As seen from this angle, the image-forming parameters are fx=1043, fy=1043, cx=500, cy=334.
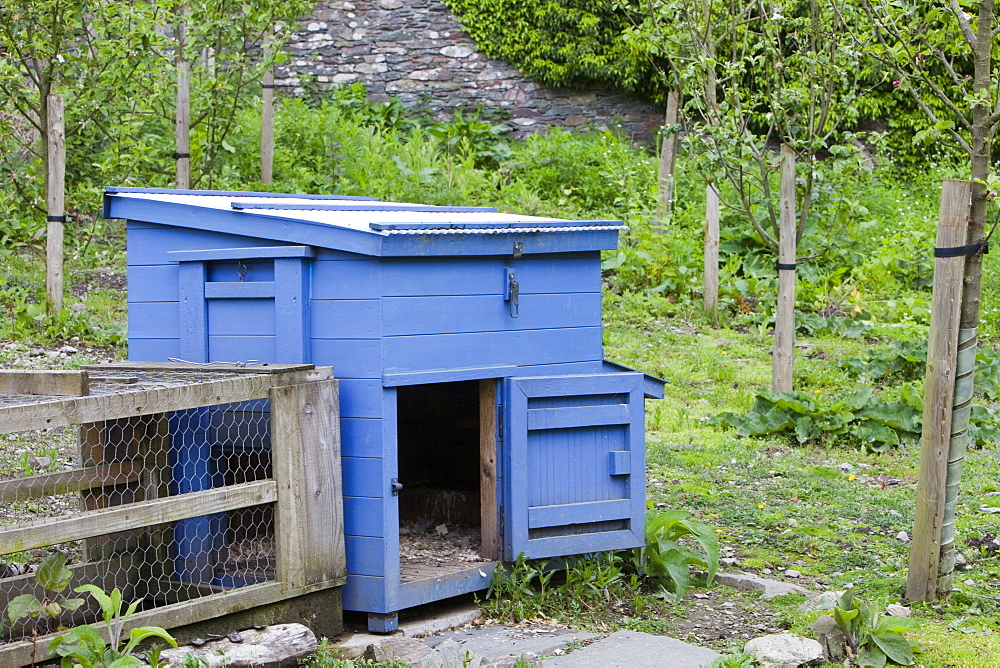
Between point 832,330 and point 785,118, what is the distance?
3.57 m

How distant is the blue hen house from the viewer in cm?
410

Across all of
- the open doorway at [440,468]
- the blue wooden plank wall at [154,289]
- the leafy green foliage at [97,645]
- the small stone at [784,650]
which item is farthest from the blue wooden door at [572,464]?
the leafy green foliage at [97,645]

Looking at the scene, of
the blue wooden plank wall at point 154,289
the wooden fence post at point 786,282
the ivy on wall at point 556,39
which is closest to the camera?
the blue wooden plank wall at point 154,289

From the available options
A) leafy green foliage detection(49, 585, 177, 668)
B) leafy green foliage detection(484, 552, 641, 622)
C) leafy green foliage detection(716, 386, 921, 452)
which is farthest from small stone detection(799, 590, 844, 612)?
leafy green foliage detection(716, 386, 921, 452)

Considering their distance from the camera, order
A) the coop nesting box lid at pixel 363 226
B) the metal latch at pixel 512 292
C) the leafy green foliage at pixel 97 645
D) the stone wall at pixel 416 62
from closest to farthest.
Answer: the leafy green foliage at pixel 97 645 < the coop nesting box lid at pixel 363 226 < the metal latch at pixel 512 292 < the stone wall at pixel 416 62

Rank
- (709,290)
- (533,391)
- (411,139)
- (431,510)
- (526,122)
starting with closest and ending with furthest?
(533,391)
(431,510)
(709,290)
(411,139)
(526,122)

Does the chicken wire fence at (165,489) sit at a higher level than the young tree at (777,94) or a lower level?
lower

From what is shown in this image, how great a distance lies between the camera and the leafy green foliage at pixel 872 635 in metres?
3.68

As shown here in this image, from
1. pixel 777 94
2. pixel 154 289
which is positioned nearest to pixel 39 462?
pixel 154 289

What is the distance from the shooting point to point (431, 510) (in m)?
5.59

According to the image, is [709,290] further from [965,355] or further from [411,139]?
[965,355]

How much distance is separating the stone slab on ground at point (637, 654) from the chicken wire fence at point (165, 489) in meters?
1.24

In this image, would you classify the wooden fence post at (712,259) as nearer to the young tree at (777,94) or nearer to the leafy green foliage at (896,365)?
the young tree at (777,94)

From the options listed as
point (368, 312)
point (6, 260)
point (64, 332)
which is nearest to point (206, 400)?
point (368, 312)
